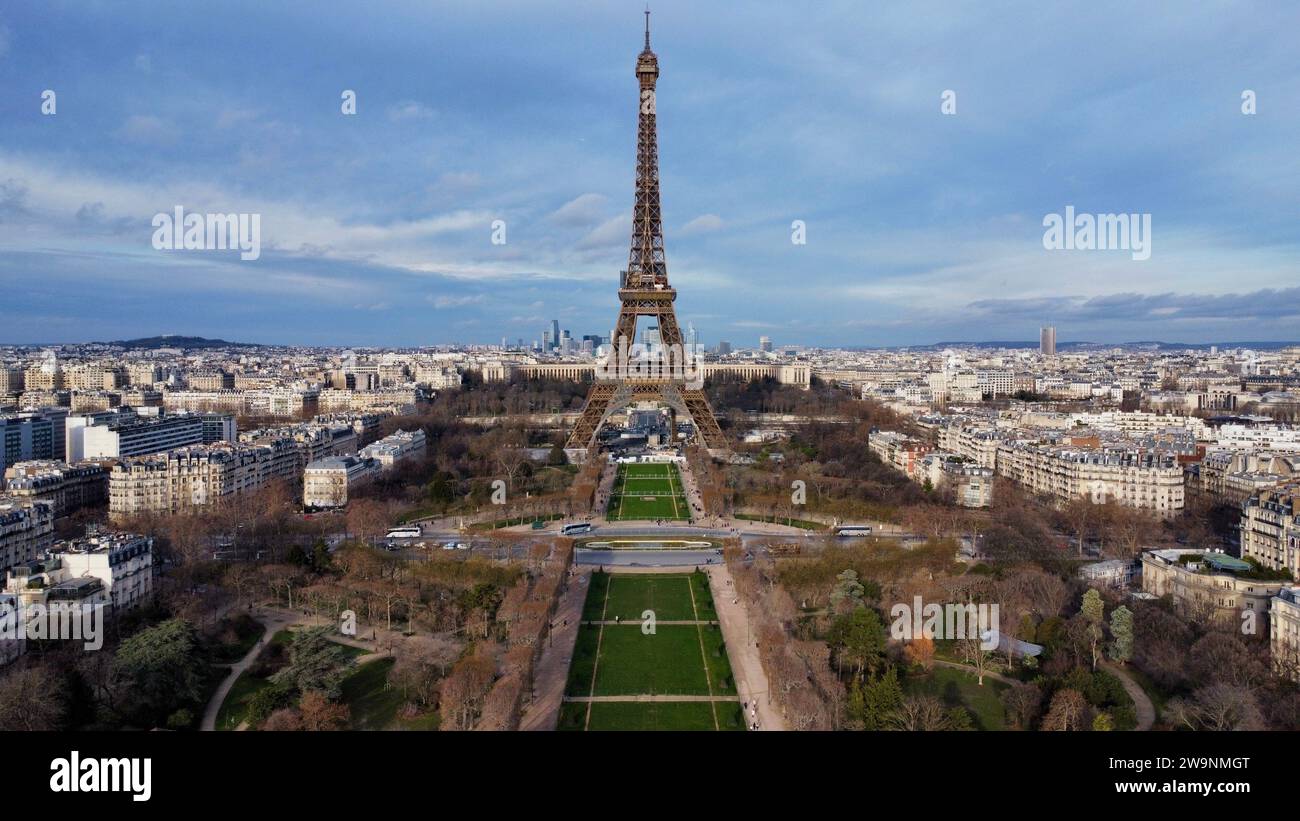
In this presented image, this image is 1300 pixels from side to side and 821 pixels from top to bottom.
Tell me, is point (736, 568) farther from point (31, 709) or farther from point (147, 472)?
point (147, 472)

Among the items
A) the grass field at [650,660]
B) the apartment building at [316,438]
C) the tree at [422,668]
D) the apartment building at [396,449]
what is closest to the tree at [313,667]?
the tree at [422,668]

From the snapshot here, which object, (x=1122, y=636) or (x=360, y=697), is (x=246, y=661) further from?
(x=1122, y=636)

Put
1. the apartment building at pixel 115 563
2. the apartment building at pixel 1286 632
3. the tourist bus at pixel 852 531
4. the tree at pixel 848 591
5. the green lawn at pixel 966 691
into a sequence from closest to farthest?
the green lawn at pixel 966 691, the apartment building at pixel 1286 632, the apartment building at pixel 115 563, the tree at pixel 848 591, the tourist bus at pixel 852 531

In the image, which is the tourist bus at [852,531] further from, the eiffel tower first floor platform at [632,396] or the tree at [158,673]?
the tree at [158,673]

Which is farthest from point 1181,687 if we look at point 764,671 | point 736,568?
point 736,568

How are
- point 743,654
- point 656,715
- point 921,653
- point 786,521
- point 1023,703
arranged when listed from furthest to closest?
point 786,521 < point 743,654 < point 921,653 < point 656,715 < point 1023,703

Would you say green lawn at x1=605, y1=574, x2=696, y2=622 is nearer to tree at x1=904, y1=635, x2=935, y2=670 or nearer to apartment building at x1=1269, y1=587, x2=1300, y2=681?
tree at x1=904, y1=635, x2=935, y2=670

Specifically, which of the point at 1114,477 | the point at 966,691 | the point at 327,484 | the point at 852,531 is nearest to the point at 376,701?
the point at 966,691
